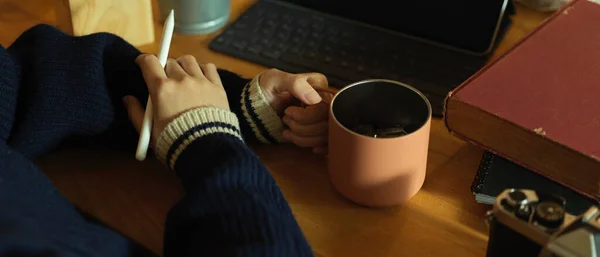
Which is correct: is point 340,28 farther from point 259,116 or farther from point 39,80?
point 39,80

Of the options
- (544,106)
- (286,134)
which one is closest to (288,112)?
(286,134)

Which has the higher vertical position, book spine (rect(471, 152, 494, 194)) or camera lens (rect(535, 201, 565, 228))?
camera lens (rect(535, 201, 565, 228))

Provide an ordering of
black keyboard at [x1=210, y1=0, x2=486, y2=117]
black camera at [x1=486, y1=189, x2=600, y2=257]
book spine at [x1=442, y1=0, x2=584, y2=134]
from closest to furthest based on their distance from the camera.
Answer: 1. black camera at [x1=486, y1=189, x2=600, y2=257]
2. book spine at [x1=442, y1=0, x2=584, y2=134]
3. black keyboard at [x1=210, y1=0, x2=486, y2=117]

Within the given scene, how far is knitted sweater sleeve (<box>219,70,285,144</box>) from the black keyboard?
110mm

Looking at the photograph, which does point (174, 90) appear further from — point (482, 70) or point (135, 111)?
point (482, 70)

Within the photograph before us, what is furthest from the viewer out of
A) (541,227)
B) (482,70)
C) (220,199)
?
(482,70)

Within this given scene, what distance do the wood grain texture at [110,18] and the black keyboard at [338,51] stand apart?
0.28ft

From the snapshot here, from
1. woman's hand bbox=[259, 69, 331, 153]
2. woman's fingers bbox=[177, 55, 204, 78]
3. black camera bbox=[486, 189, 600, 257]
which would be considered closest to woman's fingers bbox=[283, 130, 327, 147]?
woman's hand bbox=[259, 69, 331, 153]

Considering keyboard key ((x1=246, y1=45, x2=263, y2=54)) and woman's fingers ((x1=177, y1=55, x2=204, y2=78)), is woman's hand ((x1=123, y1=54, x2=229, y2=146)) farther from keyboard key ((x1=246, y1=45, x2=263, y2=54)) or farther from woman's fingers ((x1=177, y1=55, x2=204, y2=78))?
keyboard key ((x1=246, y1=45, x2=263, y2=54))

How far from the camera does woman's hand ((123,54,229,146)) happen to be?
0.61 metres

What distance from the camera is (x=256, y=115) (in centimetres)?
65

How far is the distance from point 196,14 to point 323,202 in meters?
0.33

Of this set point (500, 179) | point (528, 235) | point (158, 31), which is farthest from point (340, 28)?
point (528, 235)

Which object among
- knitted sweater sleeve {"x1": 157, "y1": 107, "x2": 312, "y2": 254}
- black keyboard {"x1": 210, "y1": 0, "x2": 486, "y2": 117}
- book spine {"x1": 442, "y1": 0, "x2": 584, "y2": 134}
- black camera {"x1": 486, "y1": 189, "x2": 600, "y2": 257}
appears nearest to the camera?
black camera {"x1": 486, "y1": 189, "x2": 600, "y2": 257}
